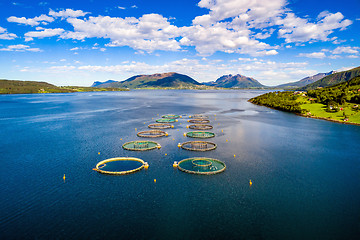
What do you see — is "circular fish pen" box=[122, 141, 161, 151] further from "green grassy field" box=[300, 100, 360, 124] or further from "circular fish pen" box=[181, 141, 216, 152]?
"green grassy field" box=[300, 100, 360, 124]

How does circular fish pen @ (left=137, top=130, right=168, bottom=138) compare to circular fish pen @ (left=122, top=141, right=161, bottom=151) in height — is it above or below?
above

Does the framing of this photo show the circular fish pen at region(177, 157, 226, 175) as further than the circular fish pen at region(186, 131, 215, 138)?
No

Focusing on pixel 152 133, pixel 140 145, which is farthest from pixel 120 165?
pixel 152 133

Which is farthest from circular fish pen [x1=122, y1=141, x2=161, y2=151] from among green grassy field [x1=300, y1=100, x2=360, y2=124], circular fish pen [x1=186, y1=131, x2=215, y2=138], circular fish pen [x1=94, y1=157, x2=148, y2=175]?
green grassy field [x1=300, y1=100, x2=360, y2=124]

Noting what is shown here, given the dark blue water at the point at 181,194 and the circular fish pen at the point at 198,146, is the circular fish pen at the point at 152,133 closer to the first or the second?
the dark blue water at the point at 181,194

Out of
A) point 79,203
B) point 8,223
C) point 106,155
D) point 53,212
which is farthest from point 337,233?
point 106,155

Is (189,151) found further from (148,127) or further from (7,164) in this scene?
(7,164)
